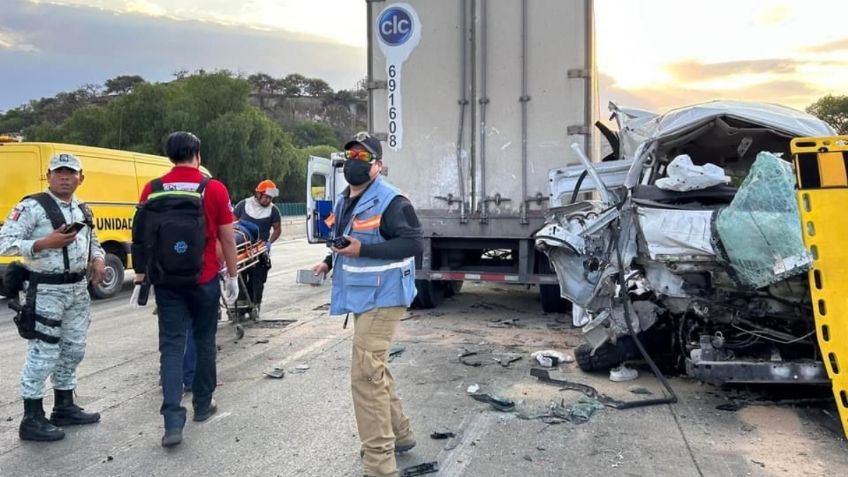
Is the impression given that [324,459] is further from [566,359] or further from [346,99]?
[346,99]

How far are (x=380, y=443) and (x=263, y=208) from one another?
5039mm

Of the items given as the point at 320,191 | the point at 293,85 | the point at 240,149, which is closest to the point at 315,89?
the point at 293,85

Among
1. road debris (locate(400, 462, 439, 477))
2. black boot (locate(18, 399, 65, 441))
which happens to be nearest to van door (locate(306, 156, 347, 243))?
black boot (locate(18, 399, 65, 441))

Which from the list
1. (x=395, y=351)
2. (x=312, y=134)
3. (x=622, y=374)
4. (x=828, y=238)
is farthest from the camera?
(x=312, y=134)

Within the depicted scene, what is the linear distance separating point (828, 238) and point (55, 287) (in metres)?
4.72

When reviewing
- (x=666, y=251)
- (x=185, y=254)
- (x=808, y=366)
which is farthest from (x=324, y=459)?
(x=808, y=366)

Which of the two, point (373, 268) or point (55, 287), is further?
point (55, 287)

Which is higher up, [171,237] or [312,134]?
[312,134]

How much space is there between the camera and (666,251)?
4469mm

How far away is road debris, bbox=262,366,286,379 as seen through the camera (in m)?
5.51

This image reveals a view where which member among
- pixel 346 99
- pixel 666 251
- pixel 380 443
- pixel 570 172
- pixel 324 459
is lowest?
pixel 324 459

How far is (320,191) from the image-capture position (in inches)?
502

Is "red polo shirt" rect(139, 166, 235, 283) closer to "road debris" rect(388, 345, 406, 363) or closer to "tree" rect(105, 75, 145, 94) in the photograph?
"road debris" rect(388, 345, 406, 363)

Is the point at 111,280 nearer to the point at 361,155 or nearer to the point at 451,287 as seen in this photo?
A: the point at 451,287
